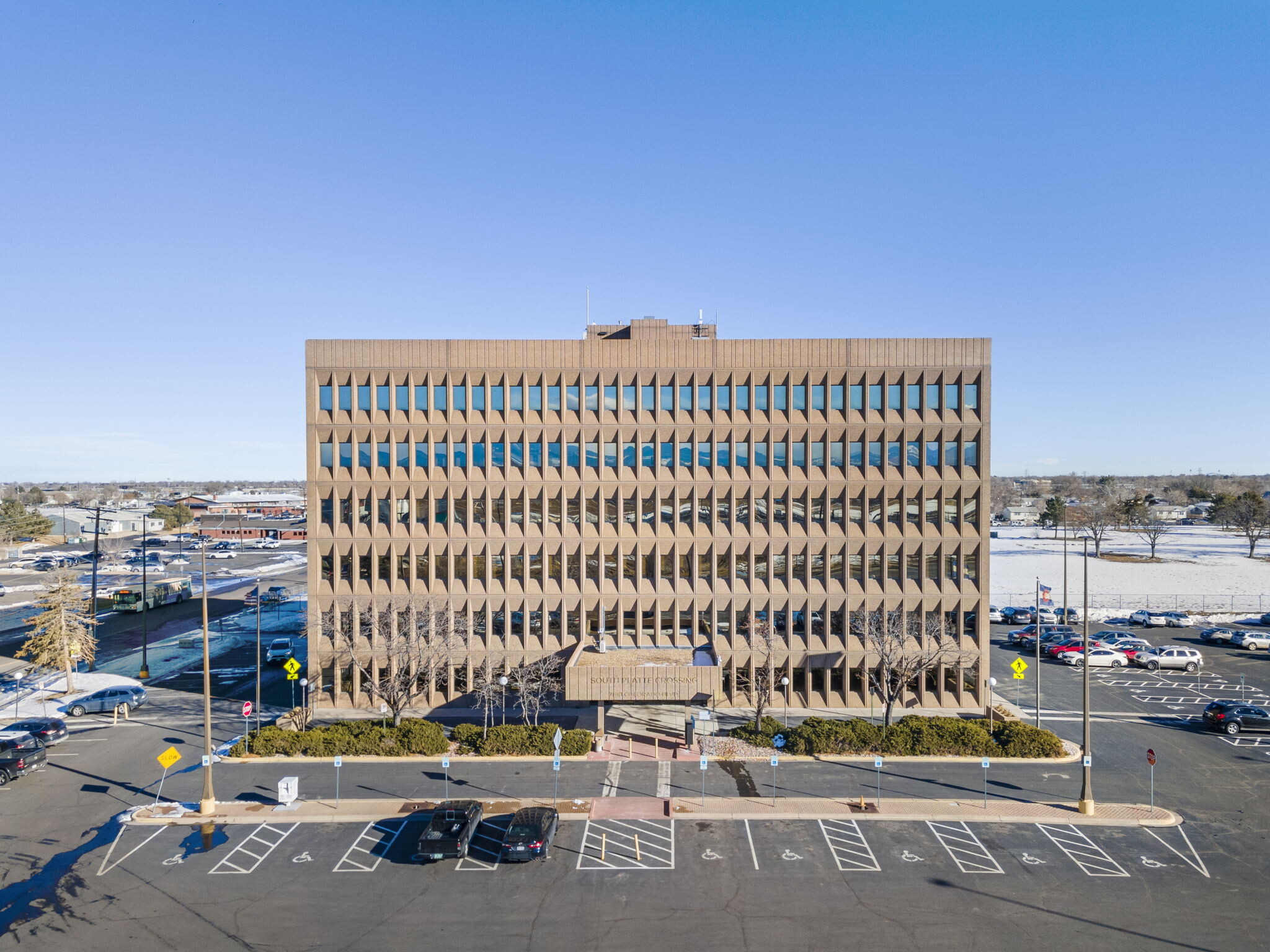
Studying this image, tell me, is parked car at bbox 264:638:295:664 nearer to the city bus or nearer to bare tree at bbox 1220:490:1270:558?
the city bus

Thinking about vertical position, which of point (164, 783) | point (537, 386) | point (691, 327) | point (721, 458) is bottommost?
point (164, 783)

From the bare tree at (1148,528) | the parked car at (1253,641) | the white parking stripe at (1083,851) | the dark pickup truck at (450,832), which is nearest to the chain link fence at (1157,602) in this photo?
the parked car at (1253,641)

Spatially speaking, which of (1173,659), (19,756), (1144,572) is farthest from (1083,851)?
(1144,572)

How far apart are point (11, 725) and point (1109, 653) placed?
65.4 meters

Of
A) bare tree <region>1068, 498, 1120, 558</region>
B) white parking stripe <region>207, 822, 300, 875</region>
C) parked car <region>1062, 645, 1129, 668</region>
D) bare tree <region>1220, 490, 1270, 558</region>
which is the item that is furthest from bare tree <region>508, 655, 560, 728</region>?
bare tree <region>1220, 490, 1270, 558</region>

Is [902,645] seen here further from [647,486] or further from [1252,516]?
[1252,516]

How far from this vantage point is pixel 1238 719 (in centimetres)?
3384

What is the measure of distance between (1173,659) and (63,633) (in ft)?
236

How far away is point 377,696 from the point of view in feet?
122

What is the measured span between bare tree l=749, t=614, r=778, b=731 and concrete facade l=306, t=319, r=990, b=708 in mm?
708

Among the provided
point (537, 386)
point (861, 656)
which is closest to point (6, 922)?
point (537, 386)

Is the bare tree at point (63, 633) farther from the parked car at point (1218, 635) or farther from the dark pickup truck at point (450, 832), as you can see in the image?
the parked car at point (1218, 635)

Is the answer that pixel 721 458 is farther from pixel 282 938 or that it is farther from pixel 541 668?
pixel 282 938

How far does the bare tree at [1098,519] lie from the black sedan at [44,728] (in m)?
123
